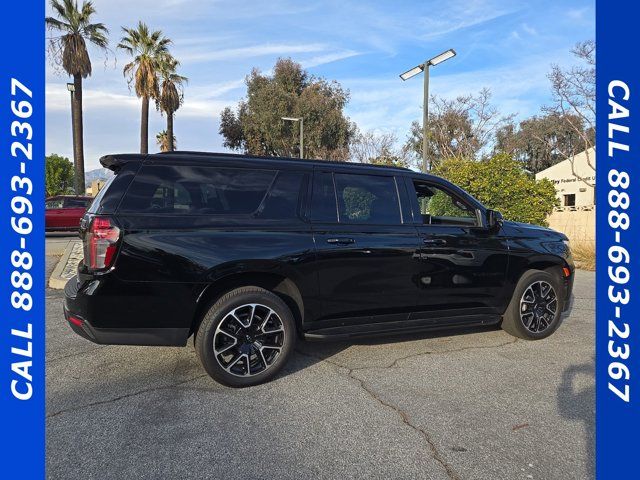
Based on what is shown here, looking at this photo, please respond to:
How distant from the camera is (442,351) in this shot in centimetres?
472

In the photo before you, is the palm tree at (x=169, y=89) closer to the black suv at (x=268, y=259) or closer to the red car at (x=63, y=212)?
the red car at (x=63, y=212)

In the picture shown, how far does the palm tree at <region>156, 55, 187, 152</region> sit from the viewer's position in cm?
2814

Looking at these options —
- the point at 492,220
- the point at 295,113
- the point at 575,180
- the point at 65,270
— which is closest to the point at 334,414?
the point at 492,220

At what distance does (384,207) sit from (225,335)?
192 cm

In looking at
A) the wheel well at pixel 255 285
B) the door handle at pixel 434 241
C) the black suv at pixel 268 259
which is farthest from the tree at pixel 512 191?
the wheel well at pixel 255 285

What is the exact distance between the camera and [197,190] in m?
3.78

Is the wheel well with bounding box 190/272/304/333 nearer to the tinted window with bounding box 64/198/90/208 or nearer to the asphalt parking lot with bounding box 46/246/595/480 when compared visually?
the asphalt parking lot with bounding box 46/246/595/480

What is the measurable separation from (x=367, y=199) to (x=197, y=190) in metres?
1.60

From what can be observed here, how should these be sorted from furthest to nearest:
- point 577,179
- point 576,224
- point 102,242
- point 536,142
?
point 536,142, point 577,179, point 576,224, point 102,242

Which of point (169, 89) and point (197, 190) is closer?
point (197, 190)

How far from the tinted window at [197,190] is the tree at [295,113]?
25054mm

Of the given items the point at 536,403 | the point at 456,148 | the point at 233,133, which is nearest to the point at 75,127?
the point at 233,133

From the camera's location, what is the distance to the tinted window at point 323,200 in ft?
13.5
